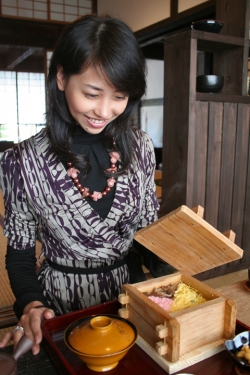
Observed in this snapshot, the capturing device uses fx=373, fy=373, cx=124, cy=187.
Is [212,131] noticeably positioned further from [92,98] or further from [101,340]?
[101,340]

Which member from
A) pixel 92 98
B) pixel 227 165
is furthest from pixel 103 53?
pixel 227 165

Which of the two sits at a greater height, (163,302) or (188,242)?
(188,242)

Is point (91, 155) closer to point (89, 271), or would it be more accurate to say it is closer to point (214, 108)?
point (89, 271)

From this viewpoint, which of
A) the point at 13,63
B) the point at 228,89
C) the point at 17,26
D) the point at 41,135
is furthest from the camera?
the point at 13,63

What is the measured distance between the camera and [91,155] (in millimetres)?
1471

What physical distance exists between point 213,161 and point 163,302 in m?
2.30

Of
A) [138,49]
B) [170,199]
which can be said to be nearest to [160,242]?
[138,49]

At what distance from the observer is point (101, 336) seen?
0.89 metres

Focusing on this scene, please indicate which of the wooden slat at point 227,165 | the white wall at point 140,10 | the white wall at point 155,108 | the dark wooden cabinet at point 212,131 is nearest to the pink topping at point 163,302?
the dark wooden cabinet at point 212,131

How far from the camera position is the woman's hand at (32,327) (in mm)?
1036

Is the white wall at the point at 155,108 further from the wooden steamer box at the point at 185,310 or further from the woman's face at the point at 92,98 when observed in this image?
the wooden steamer box at the point at 185,310

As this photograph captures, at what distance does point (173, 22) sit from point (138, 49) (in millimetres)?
4219

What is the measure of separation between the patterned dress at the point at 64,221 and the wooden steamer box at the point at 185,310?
328 mm

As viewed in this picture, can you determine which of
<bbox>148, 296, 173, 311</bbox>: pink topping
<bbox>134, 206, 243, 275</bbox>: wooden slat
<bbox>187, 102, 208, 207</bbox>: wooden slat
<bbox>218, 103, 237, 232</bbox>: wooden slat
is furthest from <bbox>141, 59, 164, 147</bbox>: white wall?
<bbox>148, 296, 173, 311</bbox>: pink topping
